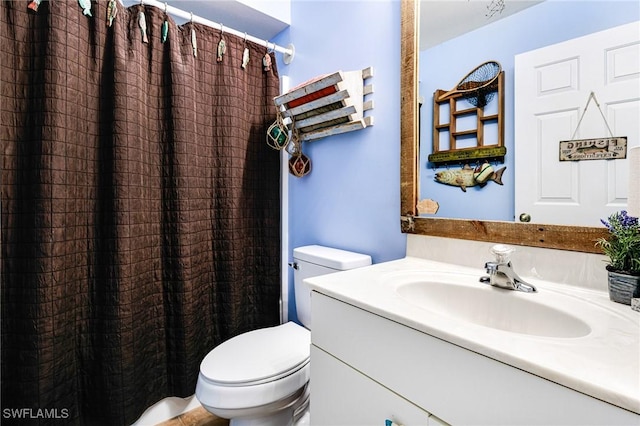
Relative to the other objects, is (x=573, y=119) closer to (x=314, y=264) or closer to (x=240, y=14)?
(x=314, y=264)

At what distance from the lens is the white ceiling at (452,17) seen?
3.25 feet

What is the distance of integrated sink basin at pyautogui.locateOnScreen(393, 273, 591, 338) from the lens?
706 mm

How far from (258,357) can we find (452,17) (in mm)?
1407

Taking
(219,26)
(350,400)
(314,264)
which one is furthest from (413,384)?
(219,26)

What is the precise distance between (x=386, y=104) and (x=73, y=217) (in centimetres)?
131

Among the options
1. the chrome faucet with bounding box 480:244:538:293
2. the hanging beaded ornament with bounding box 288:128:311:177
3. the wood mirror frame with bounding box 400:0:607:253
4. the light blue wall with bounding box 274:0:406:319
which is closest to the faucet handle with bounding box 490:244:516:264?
the chrome faucet with bounding box 480:244:538:293

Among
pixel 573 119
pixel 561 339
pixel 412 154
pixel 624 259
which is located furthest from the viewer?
pixel 412 154

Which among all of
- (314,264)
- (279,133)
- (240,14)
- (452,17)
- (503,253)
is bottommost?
(314,264)

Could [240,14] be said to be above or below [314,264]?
above

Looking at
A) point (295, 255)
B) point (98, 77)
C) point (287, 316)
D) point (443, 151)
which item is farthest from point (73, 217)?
point (443, 151)

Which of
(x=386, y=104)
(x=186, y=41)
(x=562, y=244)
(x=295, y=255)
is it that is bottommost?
(x=295, y=255)

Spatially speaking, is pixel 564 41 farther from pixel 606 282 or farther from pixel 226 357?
pixel 226 357

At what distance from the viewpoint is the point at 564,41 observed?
83 centimetres

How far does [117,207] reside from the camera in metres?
1.26
